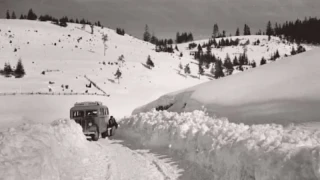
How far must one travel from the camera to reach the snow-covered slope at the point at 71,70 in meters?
54.1

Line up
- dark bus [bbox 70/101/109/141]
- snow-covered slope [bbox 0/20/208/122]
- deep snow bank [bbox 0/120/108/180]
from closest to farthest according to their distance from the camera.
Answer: deep snow bank [bbox 0/120/108/180]
dark bus [bbox 70/101/109/141]
snow-covered slope [bbox 0/20/208/122]

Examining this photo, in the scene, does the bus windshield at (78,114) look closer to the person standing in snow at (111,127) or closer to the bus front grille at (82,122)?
the bus front grille at (82,122)

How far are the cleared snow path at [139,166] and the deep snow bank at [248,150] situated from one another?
1073 millimetres

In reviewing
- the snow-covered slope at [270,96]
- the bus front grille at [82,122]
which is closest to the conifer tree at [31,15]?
the snow-covered slope at [270,96]

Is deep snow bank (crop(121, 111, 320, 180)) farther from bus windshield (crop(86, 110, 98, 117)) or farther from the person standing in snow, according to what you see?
the person standing in snow

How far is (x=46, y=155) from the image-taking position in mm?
8344

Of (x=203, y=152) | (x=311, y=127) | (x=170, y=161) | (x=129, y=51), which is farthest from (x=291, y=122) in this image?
(x=129, y=51)

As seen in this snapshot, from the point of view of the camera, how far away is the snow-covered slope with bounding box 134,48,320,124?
13969 millimetres

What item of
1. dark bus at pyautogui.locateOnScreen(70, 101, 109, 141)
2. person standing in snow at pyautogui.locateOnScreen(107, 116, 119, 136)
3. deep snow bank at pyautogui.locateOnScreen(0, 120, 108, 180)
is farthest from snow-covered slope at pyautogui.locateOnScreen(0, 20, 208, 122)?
deep snow bank at pyautogui.locateOnScreen(0, 120, 108, 180)

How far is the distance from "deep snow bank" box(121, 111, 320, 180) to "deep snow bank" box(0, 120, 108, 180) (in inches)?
138

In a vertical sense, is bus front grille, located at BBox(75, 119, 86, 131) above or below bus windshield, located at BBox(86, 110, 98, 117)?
below

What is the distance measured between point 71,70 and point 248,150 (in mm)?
86990

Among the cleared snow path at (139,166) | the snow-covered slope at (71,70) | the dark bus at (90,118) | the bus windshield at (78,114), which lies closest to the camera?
the cleared snow path at (139,166)

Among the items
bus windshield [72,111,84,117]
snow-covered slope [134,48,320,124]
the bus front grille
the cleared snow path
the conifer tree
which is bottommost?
the cleared snow path
